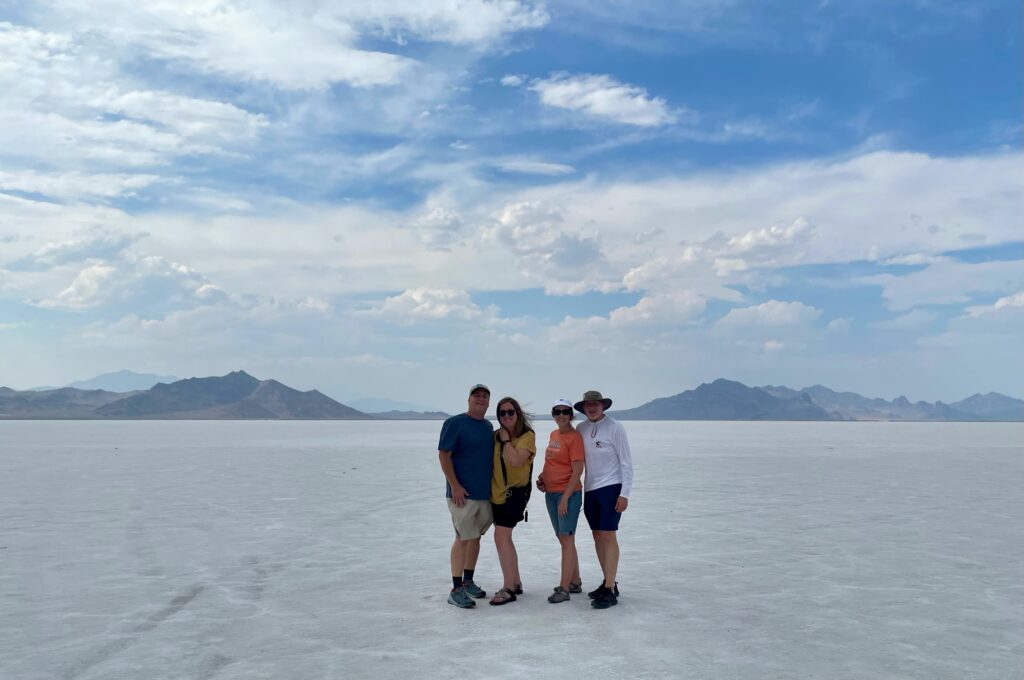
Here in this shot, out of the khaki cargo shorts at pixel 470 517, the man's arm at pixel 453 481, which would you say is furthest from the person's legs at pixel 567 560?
the man's arm at pixel 453 481

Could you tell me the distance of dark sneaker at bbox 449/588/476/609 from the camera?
8.82m

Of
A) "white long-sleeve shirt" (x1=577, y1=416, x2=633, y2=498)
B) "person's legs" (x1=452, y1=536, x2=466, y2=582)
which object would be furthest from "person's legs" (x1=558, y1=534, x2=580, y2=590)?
"person's legs" (x1=452, y1=536, x2=466, y2=582)

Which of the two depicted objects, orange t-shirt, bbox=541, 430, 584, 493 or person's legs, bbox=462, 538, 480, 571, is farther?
person's legs, bbox=462, 538, 480, 571

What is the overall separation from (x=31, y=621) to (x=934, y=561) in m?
11.5

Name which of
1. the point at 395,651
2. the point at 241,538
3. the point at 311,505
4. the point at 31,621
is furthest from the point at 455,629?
the point at 311,505

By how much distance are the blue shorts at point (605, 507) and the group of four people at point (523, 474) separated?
0.04 ft

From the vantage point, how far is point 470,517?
8.93 m

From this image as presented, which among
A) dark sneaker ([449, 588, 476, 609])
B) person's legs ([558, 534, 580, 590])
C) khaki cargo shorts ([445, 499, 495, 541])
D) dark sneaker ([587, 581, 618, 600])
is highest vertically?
khaki cargo shorts ([445, 499, 495, 541])

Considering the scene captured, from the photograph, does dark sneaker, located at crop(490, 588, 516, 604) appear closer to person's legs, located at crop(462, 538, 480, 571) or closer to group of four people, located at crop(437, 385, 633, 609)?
group of four people, located at crop(437, 385, 633, 609)

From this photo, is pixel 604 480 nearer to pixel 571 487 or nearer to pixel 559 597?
pixel 571 487

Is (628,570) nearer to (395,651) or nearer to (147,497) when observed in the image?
(395,651)

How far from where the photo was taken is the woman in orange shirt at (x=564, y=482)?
8.84m

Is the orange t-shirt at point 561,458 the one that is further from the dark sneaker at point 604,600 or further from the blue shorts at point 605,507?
the dark sneaker at point 604,600

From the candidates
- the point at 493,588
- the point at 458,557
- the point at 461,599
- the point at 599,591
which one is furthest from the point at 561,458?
the point at 493,588
